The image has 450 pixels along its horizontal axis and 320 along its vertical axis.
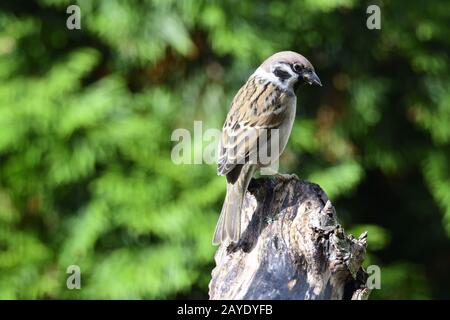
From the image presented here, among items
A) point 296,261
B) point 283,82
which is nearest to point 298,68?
point 283,82

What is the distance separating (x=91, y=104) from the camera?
5.32 meters

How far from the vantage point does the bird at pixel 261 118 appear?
13.0 feet

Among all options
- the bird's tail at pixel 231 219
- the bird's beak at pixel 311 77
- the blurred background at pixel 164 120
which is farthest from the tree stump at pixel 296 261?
the blurred background at pixel 164 120

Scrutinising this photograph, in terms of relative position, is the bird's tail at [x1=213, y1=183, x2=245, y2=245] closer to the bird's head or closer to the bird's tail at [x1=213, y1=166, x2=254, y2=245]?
the bird's tail at [x1=213, y1=166, x2=254, y2=245]

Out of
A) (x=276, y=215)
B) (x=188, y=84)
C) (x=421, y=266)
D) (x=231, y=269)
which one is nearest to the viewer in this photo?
(x=231, y=269)

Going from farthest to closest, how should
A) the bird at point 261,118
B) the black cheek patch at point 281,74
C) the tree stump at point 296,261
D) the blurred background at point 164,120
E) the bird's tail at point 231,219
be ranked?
1. the blurred background at point 164,120
2. the black cheek patch at point 281,74
3. the bird at point 261,118
4. the bird's tail at point 231,219
5. the tree stump at point 296,261

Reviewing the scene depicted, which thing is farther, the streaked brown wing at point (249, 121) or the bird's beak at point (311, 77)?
the bird's beak at point (311, 77)

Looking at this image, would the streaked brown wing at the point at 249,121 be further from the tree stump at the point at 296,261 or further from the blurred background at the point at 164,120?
the blurred background at the point at 164,120

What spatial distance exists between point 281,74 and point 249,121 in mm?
325

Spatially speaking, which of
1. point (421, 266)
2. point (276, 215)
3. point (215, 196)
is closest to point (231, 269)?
point (276, 215)

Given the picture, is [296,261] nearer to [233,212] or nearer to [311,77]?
[233,212]

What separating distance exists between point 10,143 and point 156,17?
1254mm

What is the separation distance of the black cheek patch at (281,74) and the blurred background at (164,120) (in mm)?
1031
